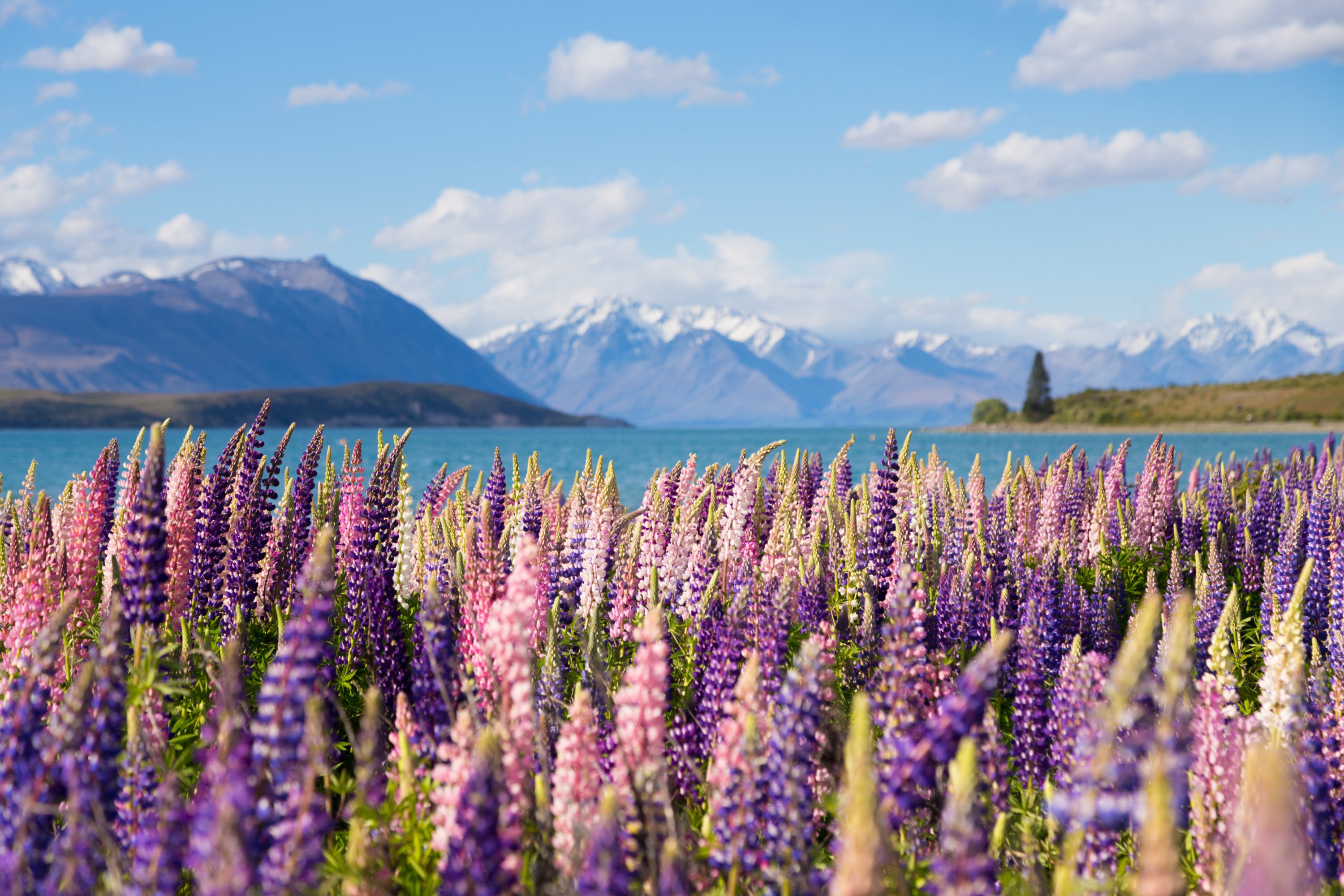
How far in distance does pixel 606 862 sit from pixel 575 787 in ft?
3.15

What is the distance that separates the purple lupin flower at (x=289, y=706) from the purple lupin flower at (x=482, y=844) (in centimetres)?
52

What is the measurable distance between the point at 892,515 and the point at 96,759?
5.80 metres

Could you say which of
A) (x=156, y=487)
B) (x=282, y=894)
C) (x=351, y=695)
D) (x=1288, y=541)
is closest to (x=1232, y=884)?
(x=282, y=894)

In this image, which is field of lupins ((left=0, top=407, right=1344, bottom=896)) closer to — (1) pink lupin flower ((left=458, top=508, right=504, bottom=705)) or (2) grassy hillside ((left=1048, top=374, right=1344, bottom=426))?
(1) pink lupin flower ((left=458, top=508, right=504, bottom=705))

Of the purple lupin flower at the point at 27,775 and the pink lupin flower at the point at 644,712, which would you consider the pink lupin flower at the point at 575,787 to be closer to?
the pink lupin flower at the point at 644,712

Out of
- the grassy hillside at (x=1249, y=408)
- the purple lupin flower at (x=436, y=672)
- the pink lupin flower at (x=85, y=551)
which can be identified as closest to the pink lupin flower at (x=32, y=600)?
the pink lupin flower at (x=85, y=551)

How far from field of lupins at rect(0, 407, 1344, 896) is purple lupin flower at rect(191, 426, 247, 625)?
0.02m

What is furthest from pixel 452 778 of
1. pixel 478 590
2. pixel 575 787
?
pixel 478 590

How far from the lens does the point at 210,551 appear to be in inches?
252

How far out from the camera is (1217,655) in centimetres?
410

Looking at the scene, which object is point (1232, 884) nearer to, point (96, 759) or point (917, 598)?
point (917, 598)

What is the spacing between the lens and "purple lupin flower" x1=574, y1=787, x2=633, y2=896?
243 cm

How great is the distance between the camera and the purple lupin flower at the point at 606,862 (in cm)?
243

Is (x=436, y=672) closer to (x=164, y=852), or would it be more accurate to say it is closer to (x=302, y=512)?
(x=164, y=852)
